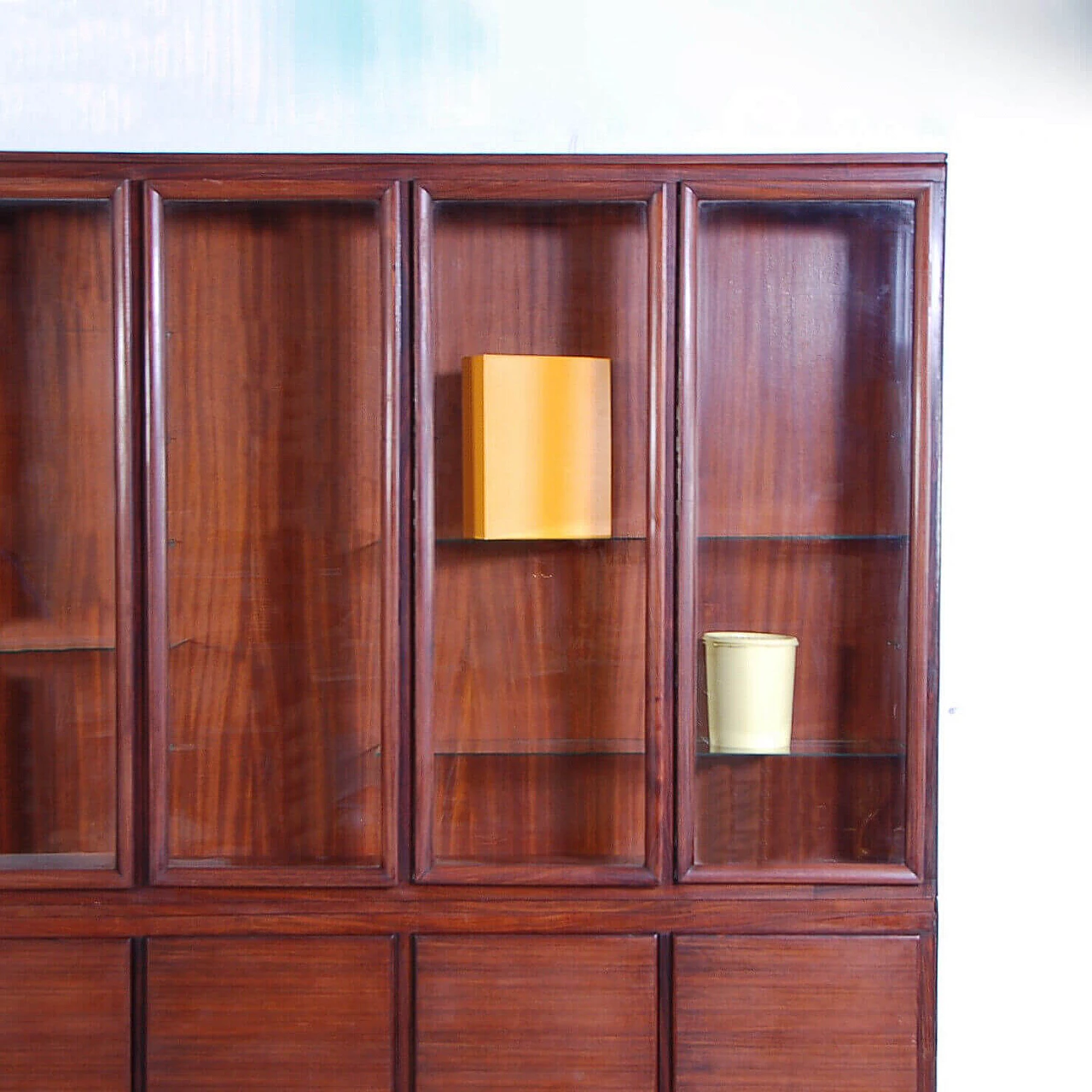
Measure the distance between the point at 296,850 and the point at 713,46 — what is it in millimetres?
1367

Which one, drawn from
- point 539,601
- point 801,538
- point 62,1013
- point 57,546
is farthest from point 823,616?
point 62,1013

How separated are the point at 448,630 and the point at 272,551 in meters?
0.28

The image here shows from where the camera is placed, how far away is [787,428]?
1.62 meters

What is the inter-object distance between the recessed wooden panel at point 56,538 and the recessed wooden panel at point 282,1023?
0.23 meters

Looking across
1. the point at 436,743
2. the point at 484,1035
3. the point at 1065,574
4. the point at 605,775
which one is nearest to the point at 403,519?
the point at 436,743

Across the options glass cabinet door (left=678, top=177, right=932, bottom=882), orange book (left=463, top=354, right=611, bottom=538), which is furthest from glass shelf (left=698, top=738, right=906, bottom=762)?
orange book (left=463, top=354, right=611, bottom=538)

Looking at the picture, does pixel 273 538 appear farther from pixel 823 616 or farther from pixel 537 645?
pixel 823 616

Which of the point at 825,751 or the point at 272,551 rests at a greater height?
the point at 272,551

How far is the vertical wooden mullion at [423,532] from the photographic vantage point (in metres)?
1.52

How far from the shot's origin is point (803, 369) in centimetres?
161

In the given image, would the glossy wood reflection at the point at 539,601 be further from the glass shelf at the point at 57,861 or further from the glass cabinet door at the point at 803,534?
the glass shelf at the point at 57,861

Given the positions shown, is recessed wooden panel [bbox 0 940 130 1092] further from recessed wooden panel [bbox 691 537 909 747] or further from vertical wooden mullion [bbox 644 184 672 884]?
recessed wooden panel [bbox 691 537 909 747]

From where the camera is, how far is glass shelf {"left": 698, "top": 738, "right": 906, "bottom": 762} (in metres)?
1.56

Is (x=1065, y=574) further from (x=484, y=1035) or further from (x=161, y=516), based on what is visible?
(x=161, y=516)
